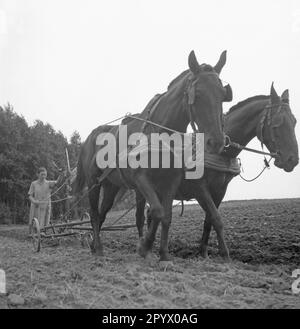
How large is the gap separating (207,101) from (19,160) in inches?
1352

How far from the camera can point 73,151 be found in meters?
Answer: 48.4

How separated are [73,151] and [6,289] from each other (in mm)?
44303

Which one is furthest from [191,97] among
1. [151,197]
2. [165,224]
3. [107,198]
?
[107,198]

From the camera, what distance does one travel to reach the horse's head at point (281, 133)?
7.02m

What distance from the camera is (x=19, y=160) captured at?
38.2 m

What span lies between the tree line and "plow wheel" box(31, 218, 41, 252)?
24338mm

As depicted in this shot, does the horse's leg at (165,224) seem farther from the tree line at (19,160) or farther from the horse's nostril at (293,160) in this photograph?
the tree line at (19,160)

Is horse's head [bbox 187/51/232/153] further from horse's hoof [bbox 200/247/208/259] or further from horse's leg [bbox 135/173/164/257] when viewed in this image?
horse's hoof [bbox 200/247/208/259]

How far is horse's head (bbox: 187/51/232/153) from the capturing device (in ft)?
18.1

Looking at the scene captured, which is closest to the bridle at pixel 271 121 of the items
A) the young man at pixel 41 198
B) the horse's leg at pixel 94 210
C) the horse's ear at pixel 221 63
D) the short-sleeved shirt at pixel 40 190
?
the horse's ear at pixel 221 63

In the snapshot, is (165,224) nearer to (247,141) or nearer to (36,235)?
(247,141)

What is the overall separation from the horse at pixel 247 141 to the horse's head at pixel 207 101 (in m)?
1.47

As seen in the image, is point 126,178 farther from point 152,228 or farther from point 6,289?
point 6,289
